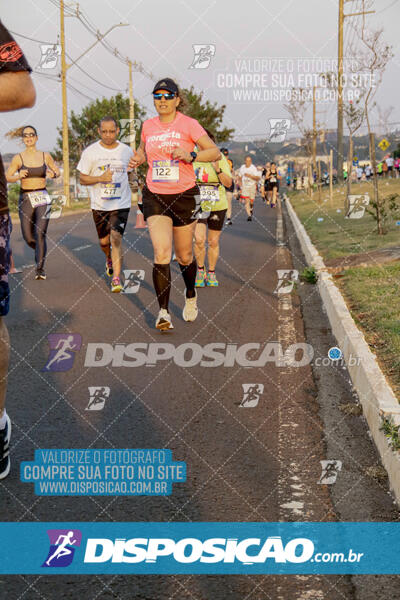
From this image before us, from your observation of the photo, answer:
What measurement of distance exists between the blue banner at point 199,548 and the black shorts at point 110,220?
6.94m

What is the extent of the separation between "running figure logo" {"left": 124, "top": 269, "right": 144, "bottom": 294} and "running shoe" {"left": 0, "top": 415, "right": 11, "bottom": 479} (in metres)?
6.22

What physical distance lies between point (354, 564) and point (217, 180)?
7485mm

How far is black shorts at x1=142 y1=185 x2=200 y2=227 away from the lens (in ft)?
25.2

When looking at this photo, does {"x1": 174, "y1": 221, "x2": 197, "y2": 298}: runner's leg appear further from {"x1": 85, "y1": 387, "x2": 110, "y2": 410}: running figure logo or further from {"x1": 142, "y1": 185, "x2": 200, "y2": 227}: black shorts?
{"x1": 85, "y1": 387, "x2": 110, "y2": 410}: running figure logo

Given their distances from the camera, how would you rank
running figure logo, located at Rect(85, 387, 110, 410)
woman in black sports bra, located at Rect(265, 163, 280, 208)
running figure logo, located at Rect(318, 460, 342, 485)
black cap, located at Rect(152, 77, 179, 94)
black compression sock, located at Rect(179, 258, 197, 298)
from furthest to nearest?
woman in black sports bra, located at Rect(265, 163, 280, 208) < black compression sock, located at Rect(179, 258, 197, 298) < black cap, located at Rect(152, 77, 179, 94) < running figure logo, located at Rect(85, 387, 110, 410) < running figure logo, located at Rect(318, 460, 342, 485)

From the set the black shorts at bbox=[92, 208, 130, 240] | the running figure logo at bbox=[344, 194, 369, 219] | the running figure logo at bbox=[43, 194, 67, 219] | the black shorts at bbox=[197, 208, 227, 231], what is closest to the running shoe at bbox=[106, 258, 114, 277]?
the black shorts at bbox=[92, 208, 130, 240]

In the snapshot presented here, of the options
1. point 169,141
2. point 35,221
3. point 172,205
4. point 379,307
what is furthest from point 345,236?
point 169,141

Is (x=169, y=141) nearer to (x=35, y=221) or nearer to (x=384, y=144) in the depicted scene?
(x=35, y=221)

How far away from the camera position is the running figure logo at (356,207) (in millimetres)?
22922

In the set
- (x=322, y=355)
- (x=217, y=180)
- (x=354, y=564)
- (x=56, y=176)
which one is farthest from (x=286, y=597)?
(x=56, y=176)

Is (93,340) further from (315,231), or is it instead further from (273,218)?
(273,218)

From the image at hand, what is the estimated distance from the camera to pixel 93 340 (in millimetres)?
7371

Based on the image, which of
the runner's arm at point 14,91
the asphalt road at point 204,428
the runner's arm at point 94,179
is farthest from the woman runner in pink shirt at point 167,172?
the runner's arm at point 14,91

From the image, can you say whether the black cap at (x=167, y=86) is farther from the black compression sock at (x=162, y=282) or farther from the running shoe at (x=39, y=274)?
the running shoe at (x=39, y=274)
